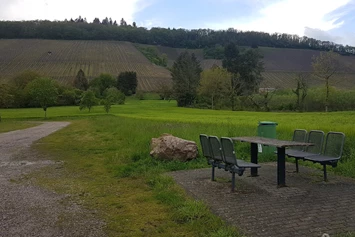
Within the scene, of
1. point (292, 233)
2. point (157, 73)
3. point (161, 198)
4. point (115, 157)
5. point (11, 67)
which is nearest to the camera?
point (292, 233)

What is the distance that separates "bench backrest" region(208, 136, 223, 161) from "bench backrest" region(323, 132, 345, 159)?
242 cm

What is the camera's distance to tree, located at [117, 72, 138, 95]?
99.9m

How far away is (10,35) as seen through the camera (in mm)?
133625

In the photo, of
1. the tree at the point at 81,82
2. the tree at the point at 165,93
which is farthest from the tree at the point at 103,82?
the tree at the point at 165,93

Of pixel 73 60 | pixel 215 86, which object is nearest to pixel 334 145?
pixel 215 86

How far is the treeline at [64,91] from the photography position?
55.8 m

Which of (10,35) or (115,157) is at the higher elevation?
(10,35)

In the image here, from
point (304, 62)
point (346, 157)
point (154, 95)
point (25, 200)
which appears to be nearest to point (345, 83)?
point (304, 62)

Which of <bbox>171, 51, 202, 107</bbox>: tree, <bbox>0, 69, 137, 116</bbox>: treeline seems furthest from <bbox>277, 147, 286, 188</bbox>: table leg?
<bbox>171, 51, 202, 107</bbox>: tree

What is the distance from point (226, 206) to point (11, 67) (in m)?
114

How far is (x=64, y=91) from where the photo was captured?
82250 mm

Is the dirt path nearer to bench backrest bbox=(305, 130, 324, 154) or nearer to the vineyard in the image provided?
bench backrest bbox=(305, 130, 324, 154)

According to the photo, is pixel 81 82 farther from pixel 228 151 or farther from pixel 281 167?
pixel 281 167

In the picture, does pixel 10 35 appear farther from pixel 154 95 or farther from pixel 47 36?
pixel 154 95
